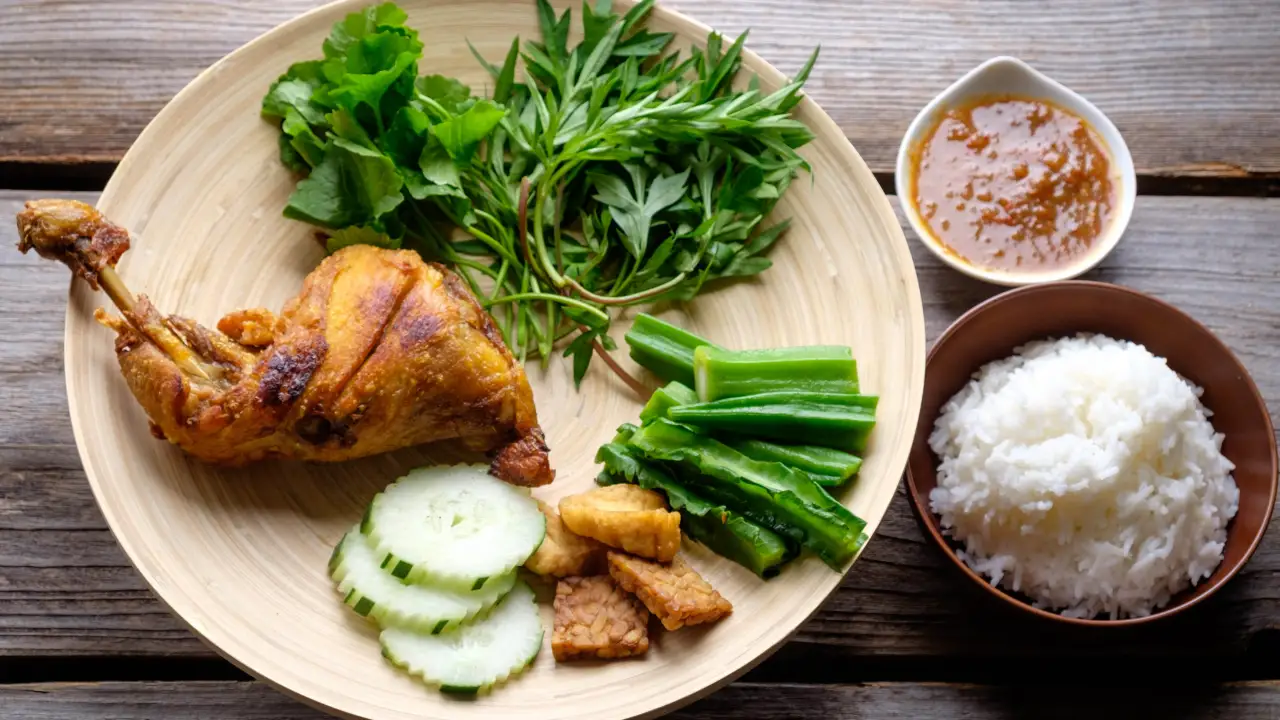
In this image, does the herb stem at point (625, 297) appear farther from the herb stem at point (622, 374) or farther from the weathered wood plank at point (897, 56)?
the weathered wood plank at point (897, 56)

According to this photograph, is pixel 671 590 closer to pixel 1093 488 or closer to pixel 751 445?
pixel 751 445

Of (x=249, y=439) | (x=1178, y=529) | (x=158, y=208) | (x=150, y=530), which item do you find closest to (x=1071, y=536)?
(x=1178, y=529)

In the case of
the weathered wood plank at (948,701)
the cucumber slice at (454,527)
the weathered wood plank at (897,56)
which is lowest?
the weathered wood plank at (948,701)

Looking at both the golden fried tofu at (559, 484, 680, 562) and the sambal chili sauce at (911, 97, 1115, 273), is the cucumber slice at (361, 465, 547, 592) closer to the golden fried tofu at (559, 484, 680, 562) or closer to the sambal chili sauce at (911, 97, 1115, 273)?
the golden fried tofu at (559, 484, 680, 562)

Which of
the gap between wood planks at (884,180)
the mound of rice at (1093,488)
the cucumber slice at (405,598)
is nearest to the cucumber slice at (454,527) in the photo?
the cucumber slice at (405,598)

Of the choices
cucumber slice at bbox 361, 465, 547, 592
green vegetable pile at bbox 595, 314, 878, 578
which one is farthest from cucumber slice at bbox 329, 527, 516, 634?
green vegetable pile at bbox 595, 314, 878, 578

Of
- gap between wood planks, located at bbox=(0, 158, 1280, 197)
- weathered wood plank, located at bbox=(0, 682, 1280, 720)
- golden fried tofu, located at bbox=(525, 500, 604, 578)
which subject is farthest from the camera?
gap between wood planks, located at bbox=(0, 158, 1280, 197)
